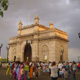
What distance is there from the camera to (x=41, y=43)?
41.4 m

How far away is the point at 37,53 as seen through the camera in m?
41.2

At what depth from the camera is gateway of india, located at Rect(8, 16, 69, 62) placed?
1518 inches

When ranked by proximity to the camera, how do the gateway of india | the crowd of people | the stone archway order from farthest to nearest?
the stone archway
the gateway of india
the crowd of people

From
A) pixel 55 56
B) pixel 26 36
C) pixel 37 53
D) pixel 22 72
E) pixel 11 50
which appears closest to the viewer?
pixel 22 72

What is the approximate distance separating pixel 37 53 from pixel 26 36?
22.7ft

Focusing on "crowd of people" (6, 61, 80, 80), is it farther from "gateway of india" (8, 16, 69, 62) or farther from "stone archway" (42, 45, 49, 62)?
"stone archway" (42, 45, 49, 62)

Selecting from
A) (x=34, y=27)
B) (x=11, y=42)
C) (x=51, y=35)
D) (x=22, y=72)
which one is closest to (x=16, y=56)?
(x=11, y=42)

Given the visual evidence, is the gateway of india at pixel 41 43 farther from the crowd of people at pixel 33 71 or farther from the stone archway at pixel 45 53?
the crowd of people at pixel 33 71

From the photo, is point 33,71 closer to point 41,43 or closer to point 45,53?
point 45,53

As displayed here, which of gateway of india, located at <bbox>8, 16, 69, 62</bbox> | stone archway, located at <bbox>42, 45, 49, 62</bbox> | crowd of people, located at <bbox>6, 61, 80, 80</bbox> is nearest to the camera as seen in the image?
crowd of people, located at <bbox>6, 61, 80, 80</bbox>

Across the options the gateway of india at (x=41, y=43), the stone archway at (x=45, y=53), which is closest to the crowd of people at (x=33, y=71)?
the gateway of india at (x=41, y=43)

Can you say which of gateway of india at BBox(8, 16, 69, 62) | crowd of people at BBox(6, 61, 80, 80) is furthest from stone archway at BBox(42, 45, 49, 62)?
crowd of people at BBox(6, 61, 80, 80)

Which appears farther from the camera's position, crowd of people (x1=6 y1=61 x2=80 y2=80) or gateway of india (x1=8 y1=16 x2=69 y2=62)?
gateway of india (x1=8 y1=16 x2=69 y2=62)

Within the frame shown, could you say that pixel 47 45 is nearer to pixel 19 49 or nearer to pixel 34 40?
pixel 34 40
